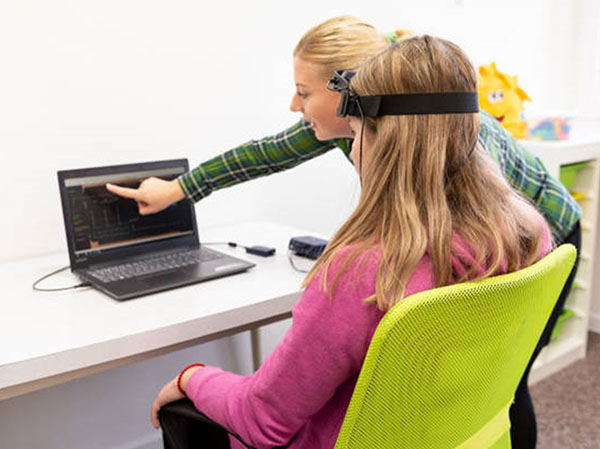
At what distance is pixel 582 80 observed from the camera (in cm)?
281

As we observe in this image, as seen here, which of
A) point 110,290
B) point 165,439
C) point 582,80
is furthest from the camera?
point 582,80

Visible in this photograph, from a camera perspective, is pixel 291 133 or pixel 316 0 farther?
pixel 316 0

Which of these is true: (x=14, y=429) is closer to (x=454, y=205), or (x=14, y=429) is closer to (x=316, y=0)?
(x=454, y=205)

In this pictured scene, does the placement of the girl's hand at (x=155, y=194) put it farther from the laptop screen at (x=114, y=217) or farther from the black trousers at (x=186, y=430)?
the black trousers at (x=186, y=430)

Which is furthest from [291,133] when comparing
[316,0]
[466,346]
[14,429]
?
[14,429]

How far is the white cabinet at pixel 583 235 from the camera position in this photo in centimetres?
217

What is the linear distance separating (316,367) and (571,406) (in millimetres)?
1742

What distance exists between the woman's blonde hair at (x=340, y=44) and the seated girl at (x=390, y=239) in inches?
15.1

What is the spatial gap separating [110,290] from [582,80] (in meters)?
2.40

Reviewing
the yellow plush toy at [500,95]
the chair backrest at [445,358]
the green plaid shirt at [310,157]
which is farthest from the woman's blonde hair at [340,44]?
the yellow plush toy at [500,95]

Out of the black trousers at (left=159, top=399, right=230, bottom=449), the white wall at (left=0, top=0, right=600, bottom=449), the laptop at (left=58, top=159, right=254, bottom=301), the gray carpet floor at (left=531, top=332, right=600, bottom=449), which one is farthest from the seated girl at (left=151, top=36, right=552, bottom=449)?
the gray carpet floor at (left=531, top=332, right=600, bottom=449)

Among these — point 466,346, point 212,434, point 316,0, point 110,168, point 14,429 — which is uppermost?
point 316,0

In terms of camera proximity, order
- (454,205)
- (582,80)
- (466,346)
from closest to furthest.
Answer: (466,346), (454,205), (582,80)

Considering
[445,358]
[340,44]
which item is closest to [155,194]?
[340,44]
